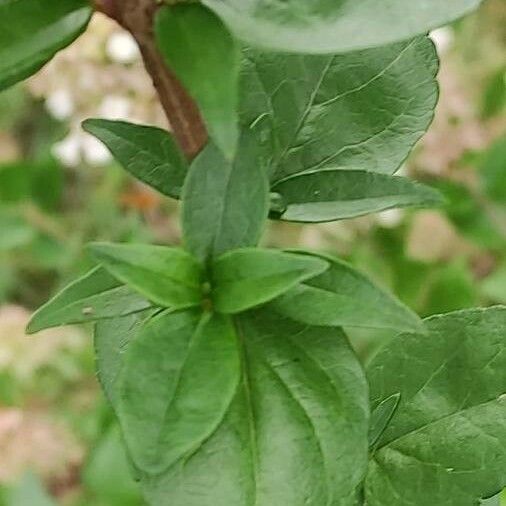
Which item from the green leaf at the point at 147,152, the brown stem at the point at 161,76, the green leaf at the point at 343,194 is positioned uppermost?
the brown stem at the point at 161,76

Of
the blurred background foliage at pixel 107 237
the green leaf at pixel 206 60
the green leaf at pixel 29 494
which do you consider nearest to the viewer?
the green leaf at pixel 206 60

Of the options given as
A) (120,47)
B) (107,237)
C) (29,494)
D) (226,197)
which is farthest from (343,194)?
(107,237)

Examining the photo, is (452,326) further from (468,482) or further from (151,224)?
(151,224)

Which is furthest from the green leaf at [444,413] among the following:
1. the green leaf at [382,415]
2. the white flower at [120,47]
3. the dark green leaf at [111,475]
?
the white flower at [120,47]

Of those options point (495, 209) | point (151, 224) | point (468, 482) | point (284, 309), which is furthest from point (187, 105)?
point (151, 224)

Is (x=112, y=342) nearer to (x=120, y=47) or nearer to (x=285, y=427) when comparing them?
(x=285, y=427)

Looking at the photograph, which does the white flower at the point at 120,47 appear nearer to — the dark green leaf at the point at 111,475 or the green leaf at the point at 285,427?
the dark green leaf at the point at 111,475

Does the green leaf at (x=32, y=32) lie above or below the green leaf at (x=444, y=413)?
above
